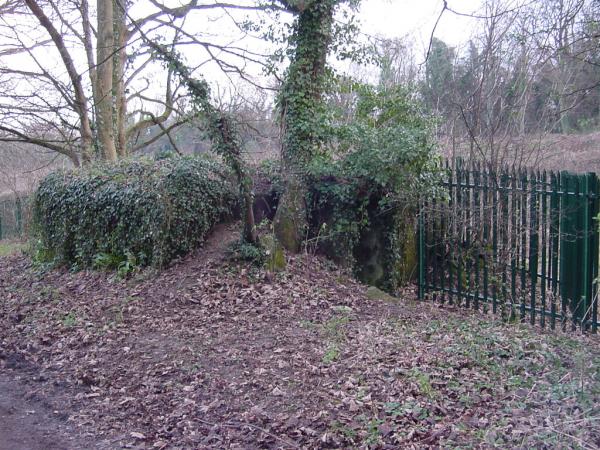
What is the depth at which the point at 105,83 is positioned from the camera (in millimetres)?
16000

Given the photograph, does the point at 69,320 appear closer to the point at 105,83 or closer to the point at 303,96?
the point at 303,96

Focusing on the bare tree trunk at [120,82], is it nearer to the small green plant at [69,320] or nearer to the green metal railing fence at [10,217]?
the small green plant at [69,320]

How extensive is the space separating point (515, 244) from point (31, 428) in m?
7.17

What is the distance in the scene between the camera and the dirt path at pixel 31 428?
5523mm

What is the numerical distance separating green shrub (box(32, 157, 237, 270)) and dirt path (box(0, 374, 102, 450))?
12.8 feet

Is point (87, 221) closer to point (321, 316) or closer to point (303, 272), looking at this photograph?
point (303, 272)

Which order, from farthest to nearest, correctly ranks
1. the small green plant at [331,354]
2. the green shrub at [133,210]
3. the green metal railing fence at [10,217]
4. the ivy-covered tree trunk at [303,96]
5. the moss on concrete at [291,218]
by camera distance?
1. the green metal railing fence at [10,217]
2. the ivy-covered tree trunk at [303,96]
3. the moss on concrete at [291,218]
4. the green shrub at [133,210]
5. the small green plant at [331,354]

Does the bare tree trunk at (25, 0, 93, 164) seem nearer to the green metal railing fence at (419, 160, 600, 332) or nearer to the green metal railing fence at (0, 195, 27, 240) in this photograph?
the green metal railing fence at (419, 160, 600, 332)

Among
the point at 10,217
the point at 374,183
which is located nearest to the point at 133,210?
the point at 374,183

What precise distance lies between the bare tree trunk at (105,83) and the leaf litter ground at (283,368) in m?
6.97

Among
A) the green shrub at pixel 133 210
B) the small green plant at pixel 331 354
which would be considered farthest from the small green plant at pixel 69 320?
the small green plant at pixel 331 354

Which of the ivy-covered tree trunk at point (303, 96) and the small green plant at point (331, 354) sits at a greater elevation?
the ivy-covered tree trunk at point (303, 96)

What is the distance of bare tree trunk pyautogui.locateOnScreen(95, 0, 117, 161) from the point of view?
1563 centimetres

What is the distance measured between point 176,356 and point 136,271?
12.2 feet
